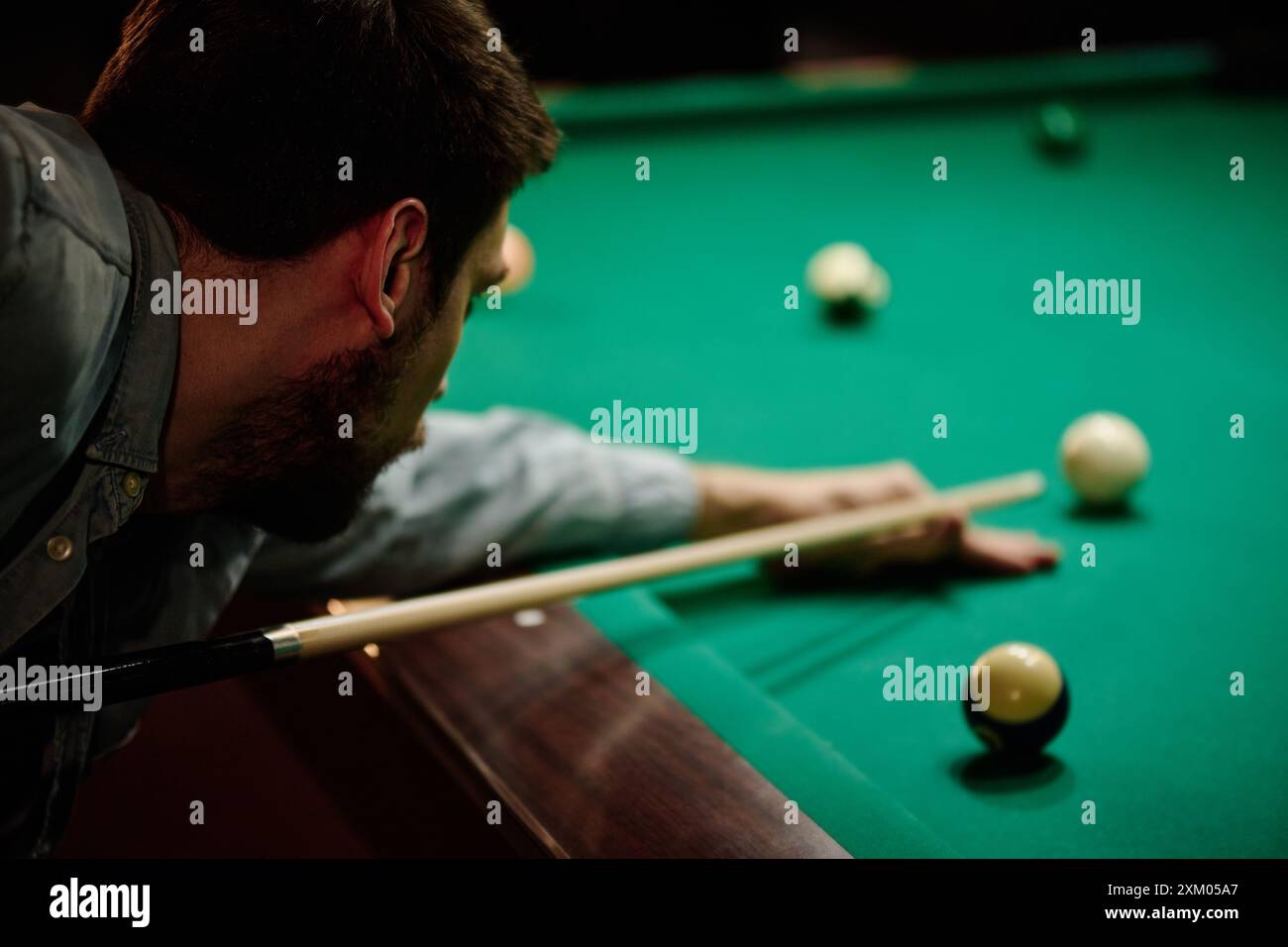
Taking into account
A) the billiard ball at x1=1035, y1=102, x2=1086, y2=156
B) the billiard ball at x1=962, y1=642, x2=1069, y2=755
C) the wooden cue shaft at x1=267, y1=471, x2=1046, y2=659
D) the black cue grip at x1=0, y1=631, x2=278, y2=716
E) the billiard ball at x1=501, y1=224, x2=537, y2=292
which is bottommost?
the billiard ball at x1=962, y1=642, x2=1069, y2=755

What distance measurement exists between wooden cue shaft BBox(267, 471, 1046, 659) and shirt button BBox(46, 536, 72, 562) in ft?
0.67

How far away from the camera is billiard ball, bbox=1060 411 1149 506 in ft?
5.70

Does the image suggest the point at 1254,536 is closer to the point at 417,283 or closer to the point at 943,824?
the point at 943,824

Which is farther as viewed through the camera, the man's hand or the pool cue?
the man's hand

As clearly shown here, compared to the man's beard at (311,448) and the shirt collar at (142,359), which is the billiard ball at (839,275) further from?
the shirt collar at (142,359)

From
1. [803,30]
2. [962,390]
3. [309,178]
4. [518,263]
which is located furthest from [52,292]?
[803,30]

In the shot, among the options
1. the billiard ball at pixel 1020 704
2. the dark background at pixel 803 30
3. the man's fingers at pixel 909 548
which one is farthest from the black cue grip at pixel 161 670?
the dark background at pixel 803 30

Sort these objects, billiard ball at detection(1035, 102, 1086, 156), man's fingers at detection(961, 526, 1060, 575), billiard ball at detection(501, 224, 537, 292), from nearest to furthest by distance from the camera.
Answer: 1. man's fingers at detection(961, 526, 1060, 575)
2. billiard ball at detection(501, 224, 537, 292)
3. billiard ball at detection(1035, 102, 1086, 156)

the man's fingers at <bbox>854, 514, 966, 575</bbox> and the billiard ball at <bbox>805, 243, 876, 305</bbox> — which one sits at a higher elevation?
the billiard ball at <bbox>805, 243, 876, 305</bbox>

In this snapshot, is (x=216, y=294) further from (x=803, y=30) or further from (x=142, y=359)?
(x=803, y=30)

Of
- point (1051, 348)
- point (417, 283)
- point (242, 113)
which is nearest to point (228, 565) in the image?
point (417, 283)

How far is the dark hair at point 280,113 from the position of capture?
41.9 inches

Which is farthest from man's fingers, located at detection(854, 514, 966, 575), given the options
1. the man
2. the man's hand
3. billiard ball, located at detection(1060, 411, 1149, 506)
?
the man

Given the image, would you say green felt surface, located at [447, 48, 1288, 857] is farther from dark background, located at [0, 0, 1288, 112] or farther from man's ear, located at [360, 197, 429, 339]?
dark background, located at [0, 0, 1288, 112]
